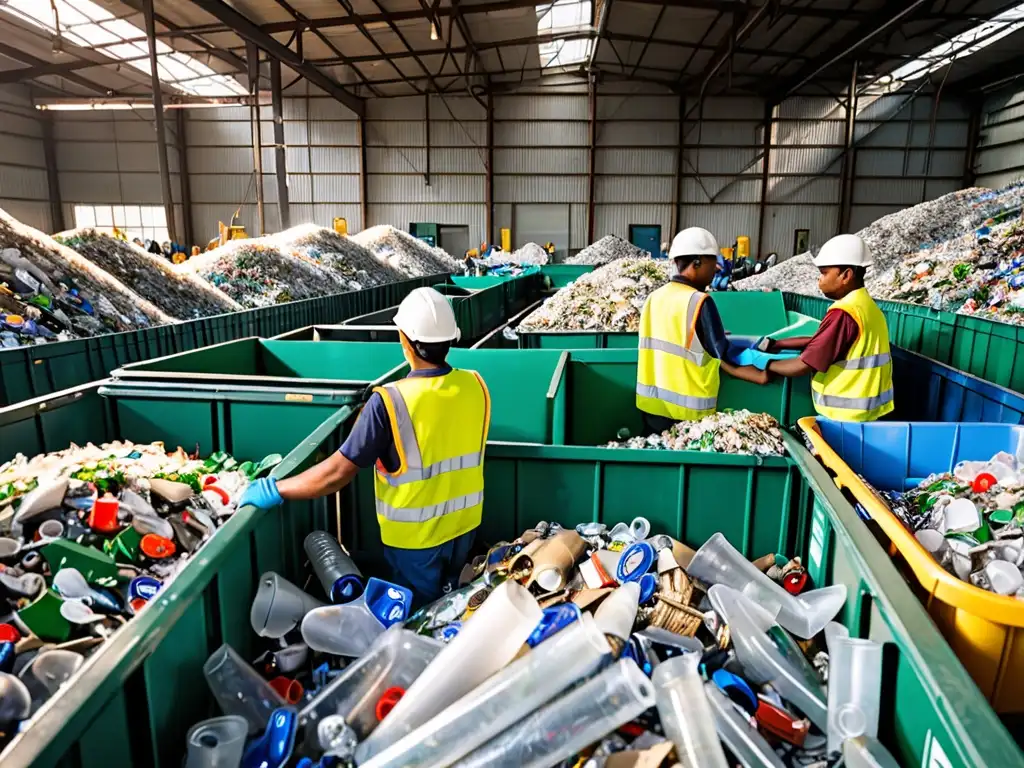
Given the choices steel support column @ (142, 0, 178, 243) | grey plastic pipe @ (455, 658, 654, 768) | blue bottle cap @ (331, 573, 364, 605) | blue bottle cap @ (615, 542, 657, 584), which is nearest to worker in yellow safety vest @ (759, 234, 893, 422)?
blue bottle cap @ (615, 542, 657, 584)

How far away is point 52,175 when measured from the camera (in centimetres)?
2238

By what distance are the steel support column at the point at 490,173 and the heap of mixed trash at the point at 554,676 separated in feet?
69.1

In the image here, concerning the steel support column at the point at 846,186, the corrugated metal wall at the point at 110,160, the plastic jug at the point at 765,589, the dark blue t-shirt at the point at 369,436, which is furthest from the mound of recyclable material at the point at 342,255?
the steel support column at the point at 846,186

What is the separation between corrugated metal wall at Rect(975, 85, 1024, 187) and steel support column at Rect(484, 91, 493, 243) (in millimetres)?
15859

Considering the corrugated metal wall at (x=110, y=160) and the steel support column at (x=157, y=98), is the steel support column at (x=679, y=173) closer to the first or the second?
the steel support column at (x=157, y=98)

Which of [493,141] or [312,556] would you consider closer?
[312,556]

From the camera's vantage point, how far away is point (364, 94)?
21969 millimetres

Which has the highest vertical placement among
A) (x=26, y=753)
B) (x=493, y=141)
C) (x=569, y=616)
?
(x=493, y=141)

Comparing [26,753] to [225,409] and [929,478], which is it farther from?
[929,478]

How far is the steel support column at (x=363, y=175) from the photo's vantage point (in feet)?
72.1

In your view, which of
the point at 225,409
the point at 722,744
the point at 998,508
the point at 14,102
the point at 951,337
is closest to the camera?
the point at 722,744

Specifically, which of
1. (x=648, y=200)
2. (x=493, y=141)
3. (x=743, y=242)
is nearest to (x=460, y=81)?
(x=493, y=141)

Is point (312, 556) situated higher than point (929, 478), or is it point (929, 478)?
point (929, 478)

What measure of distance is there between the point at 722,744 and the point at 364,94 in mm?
23753
